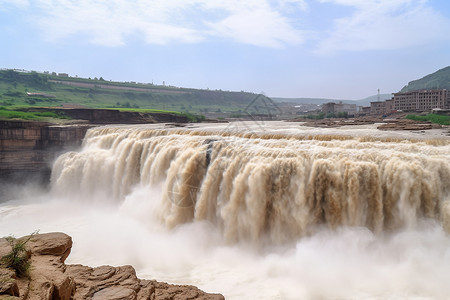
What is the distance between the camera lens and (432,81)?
91625 mm

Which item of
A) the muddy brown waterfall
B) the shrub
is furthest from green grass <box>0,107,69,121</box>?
the shrub

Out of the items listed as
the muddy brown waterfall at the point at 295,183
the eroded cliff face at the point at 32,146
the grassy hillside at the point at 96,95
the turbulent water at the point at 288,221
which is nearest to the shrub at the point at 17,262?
the turbulent water at the point at 288,221

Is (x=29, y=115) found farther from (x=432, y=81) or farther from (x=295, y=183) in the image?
(x=432, y=81)

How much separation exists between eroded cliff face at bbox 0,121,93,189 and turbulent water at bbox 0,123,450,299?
20.6 feet

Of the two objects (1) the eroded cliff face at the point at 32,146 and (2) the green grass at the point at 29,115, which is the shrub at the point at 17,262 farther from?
(2) the green grass at the point at 29,115

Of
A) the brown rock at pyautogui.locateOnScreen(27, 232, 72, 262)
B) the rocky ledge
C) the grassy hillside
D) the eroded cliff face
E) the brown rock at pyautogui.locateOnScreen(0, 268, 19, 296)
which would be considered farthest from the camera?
the grassy hillside

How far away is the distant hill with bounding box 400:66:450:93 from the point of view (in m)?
85.8

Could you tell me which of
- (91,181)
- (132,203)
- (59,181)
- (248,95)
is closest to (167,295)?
(132,203)

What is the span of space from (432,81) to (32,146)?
9967 cm

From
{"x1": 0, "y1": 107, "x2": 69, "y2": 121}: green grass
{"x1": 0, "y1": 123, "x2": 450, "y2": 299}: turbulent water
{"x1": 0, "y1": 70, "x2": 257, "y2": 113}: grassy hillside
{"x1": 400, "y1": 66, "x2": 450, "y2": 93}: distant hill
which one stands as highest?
{"x1": 400, "y1": 66, "x2": 450, "y2": 93}: distant hill

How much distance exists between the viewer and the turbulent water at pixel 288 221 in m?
8.29

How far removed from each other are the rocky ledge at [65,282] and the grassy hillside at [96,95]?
155ft

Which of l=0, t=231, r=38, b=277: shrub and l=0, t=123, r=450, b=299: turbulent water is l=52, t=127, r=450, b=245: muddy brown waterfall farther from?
l=0, t=231, r=38, b=277: shrub

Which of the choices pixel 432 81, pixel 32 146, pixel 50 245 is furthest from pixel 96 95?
pixel 432 81
